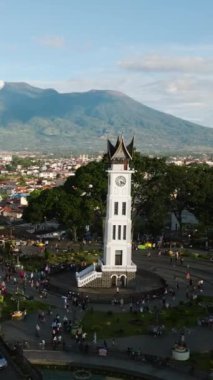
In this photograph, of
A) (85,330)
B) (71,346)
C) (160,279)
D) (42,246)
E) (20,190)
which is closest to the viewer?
(71,346)

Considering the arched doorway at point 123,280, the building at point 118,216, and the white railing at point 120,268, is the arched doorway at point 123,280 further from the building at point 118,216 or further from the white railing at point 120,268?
the building at point 118,216

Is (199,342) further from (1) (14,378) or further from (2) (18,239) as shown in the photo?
(2) (18,239)

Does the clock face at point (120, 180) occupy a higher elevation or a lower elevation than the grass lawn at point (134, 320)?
higher

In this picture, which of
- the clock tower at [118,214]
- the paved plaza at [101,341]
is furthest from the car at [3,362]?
the clock tower at [118,214]

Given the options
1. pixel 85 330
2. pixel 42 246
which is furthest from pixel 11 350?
pixel 42 246

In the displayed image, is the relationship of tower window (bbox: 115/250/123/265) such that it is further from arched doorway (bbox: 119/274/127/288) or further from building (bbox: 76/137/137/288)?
arched doorway (bbox: 119/274/127/288)

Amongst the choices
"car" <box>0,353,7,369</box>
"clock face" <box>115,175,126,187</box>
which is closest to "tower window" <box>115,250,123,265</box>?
"clock face" <box>115,175,126,187</box>
